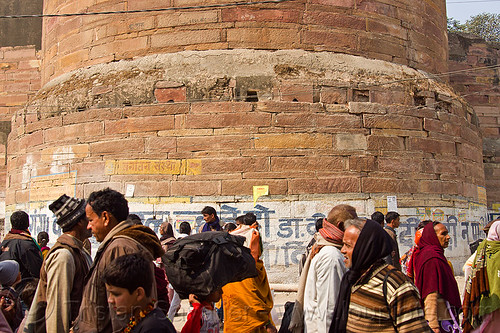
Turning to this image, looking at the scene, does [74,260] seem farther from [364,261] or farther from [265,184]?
[265,184]

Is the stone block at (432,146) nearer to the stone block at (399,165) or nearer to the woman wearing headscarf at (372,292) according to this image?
the stone block at (399,165)

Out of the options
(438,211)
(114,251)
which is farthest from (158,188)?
(114,251)

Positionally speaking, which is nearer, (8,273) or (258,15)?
(8,273)

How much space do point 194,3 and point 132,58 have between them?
1586mm

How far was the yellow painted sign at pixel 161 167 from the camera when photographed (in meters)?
8.75

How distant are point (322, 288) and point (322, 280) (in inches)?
2.1

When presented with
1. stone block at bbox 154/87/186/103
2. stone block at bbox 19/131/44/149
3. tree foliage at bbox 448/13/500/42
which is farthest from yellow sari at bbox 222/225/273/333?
tree foliage at bbox 448/13/500/42

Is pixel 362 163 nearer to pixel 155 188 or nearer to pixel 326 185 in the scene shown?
pixel 326 185

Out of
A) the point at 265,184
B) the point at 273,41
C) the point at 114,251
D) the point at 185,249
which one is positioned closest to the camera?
the point at 114,251

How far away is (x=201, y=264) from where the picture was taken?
3.00m

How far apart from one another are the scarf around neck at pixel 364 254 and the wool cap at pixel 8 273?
8.21 feet

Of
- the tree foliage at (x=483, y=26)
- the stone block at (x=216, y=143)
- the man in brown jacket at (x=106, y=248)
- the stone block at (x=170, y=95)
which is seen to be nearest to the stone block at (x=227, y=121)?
the stone block at (x=216, y=143)

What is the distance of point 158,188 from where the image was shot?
8766 millimetres

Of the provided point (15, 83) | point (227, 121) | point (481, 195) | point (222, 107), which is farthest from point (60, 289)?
point (15, 83)
